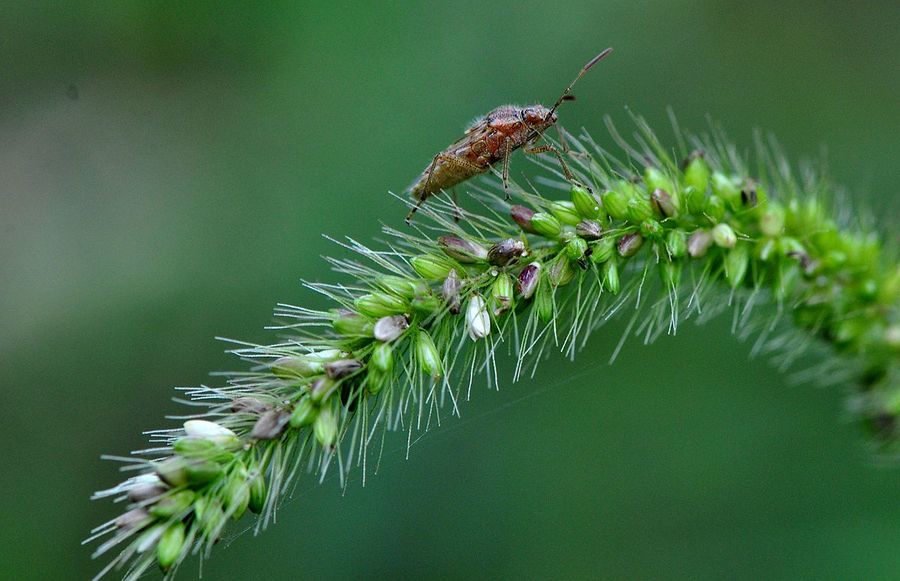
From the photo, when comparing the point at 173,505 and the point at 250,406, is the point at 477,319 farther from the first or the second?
the point at 173,505

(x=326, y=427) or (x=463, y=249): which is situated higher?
(x=463, y=249)

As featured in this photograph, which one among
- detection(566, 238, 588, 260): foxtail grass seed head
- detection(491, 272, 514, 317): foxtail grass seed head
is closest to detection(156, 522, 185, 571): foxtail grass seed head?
detection(491, 272, 514, 317): foxtail grass seed head

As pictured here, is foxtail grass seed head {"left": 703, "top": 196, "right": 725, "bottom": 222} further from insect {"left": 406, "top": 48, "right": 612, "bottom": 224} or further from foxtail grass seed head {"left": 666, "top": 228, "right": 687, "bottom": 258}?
insect {"left": 406, "top": 48, "right": 612, "bottom": 224}

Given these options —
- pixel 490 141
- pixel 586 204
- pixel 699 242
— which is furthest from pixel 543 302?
pixel 490 141

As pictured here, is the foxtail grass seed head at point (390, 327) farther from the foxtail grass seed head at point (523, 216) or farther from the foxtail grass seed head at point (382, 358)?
the foxtail grass seed head at point (523, 216)

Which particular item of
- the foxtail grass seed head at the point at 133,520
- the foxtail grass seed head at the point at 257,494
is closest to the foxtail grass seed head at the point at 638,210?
the foxtail grass seed head at the point at 257,494

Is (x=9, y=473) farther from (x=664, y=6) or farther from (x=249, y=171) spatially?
(x=664, y=6)

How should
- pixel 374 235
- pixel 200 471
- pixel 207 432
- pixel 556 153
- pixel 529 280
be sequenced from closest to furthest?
pixel 200 471, pixel 207 432, pixel 529 280, pixel 556 153, pixel 374 235
